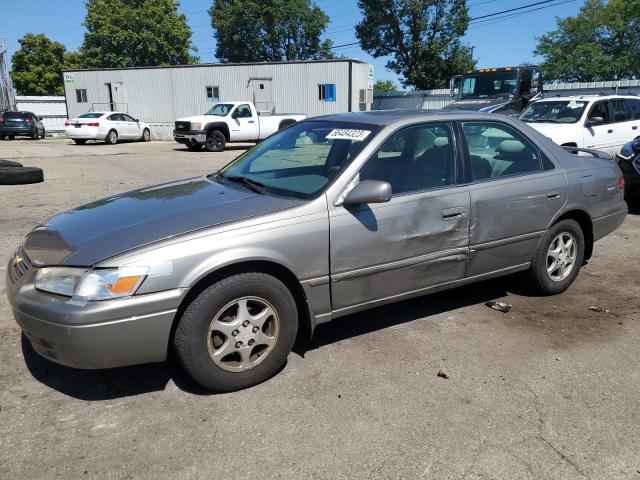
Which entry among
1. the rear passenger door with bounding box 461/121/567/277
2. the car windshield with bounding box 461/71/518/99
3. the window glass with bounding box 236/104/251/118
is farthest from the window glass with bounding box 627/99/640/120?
the window glass with bounding box 236/104/251/118

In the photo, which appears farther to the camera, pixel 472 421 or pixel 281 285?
pixel 281 285

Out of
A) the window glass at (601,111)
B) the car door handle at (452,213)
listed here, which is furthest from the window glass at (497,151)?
the window glass at (601,111)

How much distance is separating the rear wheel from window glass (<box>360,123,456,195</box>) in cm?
2274

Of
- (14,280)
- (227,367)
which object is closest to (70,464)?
(227,367)

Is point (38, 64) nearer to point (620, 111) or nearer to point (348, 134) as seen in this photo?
point (620, 111)

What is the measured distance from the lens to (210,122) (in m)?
20.4

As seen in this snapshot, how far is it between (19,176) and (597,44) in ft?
183

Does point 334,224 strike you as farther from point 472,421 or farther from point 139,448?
point 139,448

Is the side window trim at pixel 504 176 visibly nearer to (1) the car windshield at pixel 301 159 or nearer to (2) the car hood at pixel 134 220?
(1) the car windshield at pixel 301 159

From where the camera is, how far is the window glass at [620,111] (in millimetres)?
10695

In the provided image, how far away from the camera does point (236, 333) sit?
3.11 m

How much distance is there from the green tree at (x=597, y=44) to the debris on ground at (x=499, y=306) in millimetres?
54336

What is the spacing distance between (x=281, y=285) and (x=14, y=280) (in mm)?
1605

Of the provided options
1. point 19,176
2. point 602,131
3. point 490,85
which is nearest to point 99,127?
point 19,176
